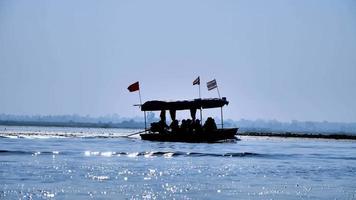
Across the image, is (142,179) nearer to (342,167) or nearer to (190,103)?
(342,167)

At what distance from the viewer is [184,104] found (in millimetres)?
64562

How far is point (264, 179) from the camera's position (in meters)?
30.1

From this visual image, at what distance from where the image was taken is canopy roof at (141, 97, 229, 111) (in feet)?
207

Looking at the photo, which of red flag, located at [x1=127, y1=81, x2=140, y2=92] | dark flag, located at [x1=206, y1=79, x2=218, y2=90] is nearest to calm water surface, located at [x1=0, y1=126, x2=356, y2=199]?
dark flag, located at [x1=206, y1=79, x2=218, y2=90]

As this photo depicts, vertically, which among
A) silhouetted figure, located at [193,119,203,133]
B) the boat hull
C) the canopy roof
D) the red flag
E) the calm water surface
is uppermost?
the red flag

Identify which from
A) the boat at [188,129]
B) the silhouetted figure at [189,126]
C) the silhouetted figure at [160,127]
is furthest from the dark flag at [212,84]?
the silhouetted figure at [160,127]

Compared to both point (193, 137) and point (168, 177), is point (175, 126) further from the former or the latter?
point (168, 177)

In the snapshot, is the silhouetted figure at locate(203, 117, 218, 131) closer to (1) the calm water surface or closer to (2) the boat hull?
(2) the boat hull

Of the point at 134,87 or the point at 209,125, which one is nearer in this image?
the point at 209,125

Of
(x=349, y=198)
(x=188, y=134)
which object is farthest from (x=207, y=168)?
(x=188, y=134)

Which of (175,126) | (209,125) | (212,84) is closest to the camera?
(209,125)

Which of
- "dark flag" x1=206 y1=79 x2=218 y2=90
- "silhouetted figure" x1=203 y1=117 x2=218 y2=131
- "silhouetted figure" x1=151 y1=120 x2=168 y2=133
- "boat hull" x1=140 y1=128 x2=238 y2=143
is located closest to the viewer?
"silhouetted figure" x1=203 y1=117 x2=218 y2=131

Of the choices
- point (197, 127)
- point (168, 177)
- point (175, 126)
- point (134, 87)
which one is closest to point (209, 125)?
point (197, 127)

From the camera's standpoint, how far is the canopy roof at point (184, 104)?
63.2 m
